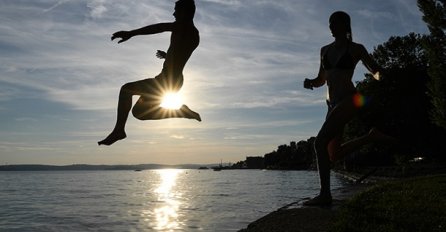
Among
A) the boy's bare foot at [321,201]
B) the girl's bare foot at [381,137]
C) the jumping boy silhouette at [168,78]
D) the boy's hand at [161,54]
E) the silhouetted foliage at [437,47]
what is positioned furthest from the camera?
the silhouetted foliage at [437,47]

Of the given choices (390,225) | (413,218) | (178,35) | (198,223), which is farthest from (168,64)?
(198,223)

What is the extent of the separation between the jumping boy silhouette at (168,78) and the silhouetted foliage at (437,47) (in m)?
24.1

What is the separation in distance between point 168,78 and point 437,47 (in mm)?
24807

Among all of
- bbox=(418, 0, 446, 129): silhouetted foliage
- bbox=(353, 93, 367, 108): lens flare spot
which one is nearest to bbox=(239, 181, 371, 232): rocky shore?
bbox=(353, 93, 367, 108): lens flare spot

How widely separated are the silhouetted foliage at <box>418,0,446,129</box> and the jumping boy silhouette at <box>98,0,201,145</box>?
2409 cm

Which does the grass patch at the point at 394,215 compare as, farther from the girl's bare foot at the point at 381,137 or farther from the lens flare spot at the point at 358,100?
the lens flare spot at the point at 358,100

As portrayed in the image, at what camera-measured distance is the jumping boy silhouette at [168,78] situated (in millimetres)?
5938

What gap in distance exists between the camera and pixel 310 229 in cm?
679

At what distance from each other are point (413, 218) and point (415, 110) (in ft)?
132

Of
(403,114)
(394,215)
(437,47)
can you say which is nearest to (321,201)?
(394,215)

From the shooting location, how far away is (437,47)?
27.1 meters

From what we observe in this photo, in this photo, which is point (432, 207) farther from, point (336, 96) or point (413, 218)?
point (336, 96)

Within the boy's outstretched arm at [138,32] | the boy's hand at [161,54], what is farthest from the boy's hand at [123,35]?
the boy's hand at [161,54]

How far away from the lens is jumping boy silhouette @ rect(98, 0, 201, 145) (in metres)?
5.94
